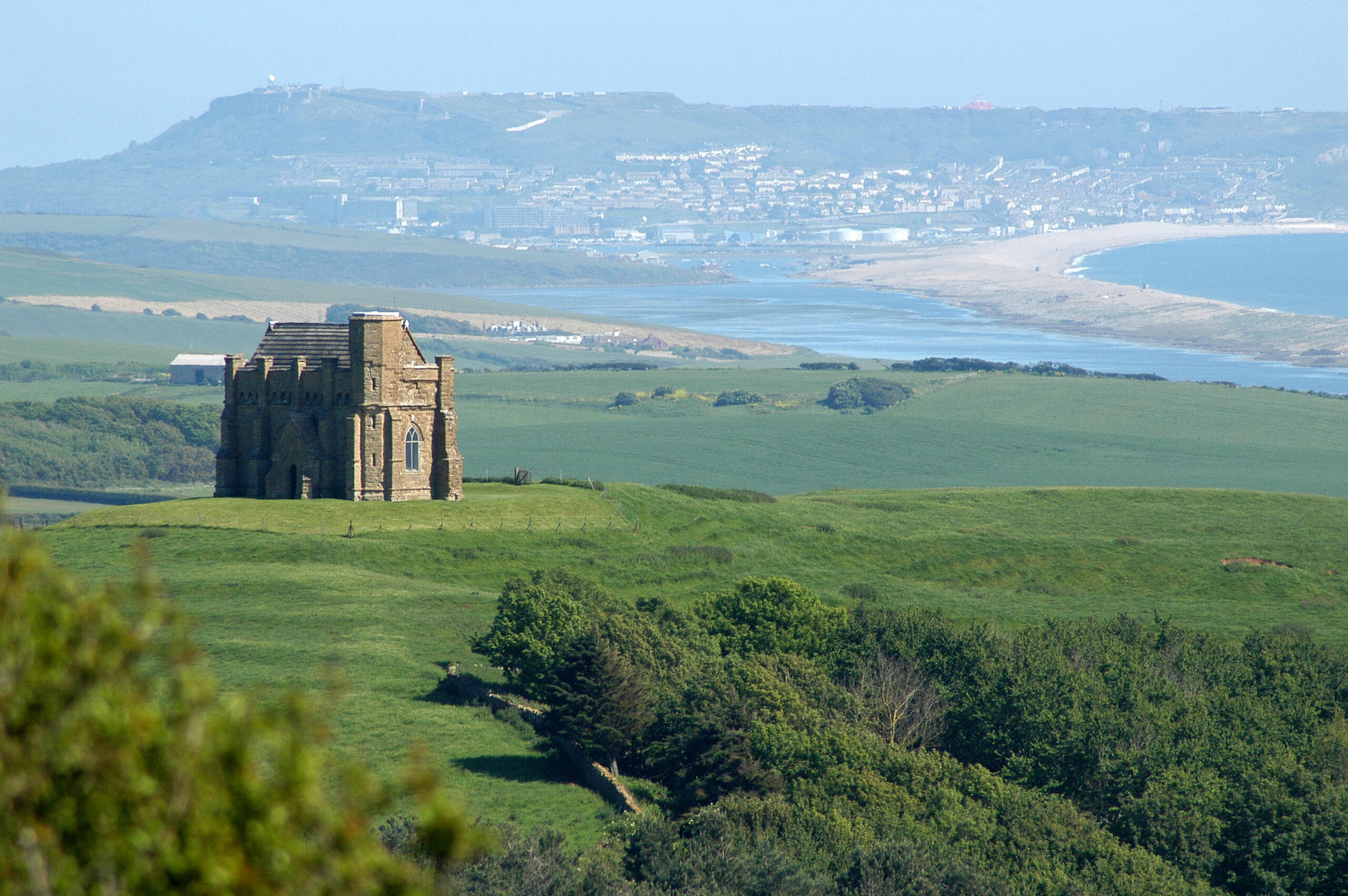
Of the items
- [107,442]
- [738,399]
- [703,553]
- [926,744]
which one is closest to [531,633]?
[926,744]

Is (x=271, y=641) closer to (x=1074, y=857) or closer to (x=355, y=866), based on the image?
(x=1074, y=857)

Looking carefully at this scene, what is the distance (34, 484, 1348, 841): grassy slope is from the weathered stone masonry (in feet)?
4.76

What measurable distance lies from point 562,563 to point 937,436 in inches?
3378

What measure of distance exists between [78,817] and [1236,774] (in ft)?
138

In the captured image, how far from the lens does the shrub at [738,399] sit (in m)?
170

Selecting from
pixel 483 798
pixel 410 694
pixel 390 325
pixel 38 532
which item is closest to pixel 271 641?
pixel 410 694

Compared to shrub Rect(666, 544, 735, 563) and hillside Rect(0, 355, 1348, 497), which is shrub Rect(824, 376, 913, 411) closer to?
hillside Rect(0, 355, 1348, 497)

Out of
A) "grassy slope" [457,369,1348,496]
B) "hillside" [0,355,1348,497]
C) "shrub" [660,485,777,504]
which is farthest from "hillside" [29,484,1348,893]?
"hillside" [0,355,1348,497]

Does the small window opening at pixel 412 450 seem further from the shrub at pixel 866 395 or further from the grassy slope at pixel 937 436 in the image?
the shrub at pixel 866 395

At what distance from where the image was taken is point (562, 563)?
67625 mm

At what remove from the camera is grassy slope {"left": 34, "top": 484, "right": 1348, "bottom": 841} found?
49094mm

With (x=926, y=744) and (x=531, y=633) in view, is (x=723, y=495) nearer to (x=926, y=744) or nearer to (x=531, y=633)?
(x=531, y=633)

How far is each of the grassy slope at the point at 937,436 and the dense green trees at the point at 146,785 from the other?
375 ft

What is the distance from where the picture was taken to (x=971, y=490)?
99.1 m
